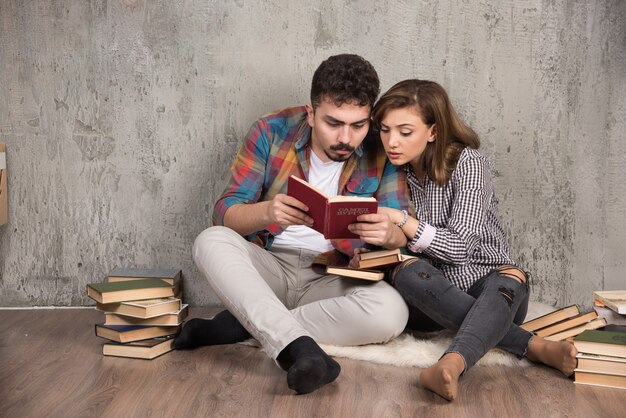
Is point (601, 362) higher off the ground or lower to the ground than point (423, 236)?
lower

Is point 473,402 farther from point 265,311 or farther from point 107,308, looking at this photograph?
point 107,308

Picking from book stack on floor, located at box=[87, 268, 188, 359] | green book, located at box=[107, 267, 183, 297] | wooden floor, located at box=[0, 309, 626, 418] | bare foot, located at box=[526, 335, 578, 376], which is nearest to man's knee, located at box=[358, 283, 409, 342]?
wooden floor, located at box=[0, 309, 626, 418]

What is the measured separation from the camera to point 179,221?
3.42m

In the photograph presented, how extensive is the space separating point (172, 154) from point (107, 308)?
0.85 metres

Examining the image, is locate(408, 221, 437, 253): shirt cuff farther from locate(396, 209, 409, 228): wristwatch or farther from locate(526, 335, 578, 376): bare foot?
locate(526, 335, 578, 376): bare foot

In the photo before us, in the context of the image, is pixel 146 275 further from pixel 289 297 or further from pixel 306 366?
pixel 306 366

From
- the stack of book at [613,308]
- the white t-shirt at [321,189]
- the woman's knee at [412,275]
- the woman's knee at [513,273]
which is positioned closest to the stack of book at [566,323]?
the stack of book at [613,308]

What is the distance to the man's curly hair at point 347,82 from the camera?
2.68 metres

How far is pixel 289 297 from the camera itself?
9.73 ft

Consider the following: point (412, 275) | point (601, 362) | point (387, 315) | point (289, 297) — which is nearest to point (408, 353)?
point (387, 315)

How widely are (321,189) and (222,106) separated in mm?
668

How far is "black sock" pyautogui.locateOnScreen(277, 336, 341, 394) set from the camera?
2.28 m

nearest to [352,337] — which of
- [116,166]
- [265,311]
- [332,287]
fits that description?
[332,287]

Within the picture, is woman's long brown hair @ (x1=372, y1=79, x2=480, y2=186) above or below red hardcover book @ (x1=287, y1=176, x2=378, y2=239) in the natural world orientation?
above
